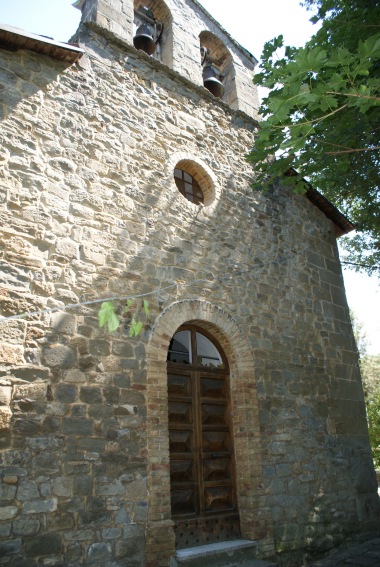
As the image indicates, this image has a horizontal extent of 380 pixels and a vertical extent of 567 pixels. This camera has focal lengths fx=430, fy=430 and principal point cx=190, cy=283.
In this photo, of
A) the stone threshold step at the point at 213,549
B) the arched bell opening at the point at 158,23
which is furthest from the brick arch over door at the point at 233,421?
the arched bell opening at the point at 158,23

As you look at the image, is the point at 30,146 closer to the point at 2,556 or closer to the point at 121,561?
the point at 2,556

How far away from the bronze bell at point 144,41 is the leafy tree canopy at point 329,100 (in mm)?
2145

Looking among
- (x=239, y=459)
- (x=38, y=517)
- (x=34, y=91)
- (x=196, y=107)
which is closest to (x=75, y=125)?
(x=34, y=91)

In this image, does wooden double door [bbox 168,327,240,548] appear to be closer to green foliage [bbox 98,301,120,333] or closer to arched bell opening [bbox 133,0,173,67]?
green foliage [bbox 98,301,120,333]

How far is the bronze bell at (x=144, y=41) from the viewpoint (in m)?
6.25

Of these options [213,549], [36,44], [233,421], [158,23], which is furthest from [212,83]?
[213,549]

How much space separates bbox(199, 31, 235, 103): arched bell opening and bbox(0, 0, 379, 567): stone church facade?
1.5 inches

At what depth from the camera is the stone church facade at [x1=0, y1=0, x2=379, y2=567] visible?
397 centimetres

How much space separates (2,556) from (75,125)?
14.2 ft

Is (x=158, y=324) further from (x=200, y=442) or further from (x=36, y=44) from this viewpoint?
(x=36, y=44)

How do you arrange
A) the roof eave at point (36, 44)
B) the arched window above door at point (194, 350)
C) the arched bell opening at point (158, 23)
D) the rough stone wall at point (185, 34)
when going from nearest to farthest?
the roof eave at point (36, 44), the arched window above door at point (194, 350), the rough stone wall at point (185, 34), the arched bell opening at point (158, 23)

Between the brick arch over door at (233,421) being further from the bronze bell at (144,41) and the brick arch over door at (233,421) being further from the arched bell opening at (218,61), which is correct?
the arched bell opening at (218,61)

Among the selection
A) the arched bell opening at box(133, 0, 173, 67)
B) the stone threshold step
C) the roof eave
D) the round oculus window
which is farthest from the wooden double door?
the arched bell opening at box(133, 0, 173, 67)

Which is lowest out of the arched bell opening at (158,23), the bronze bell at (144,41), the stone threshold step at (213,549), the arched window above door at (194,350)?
the stone threshold step at (213,549)
